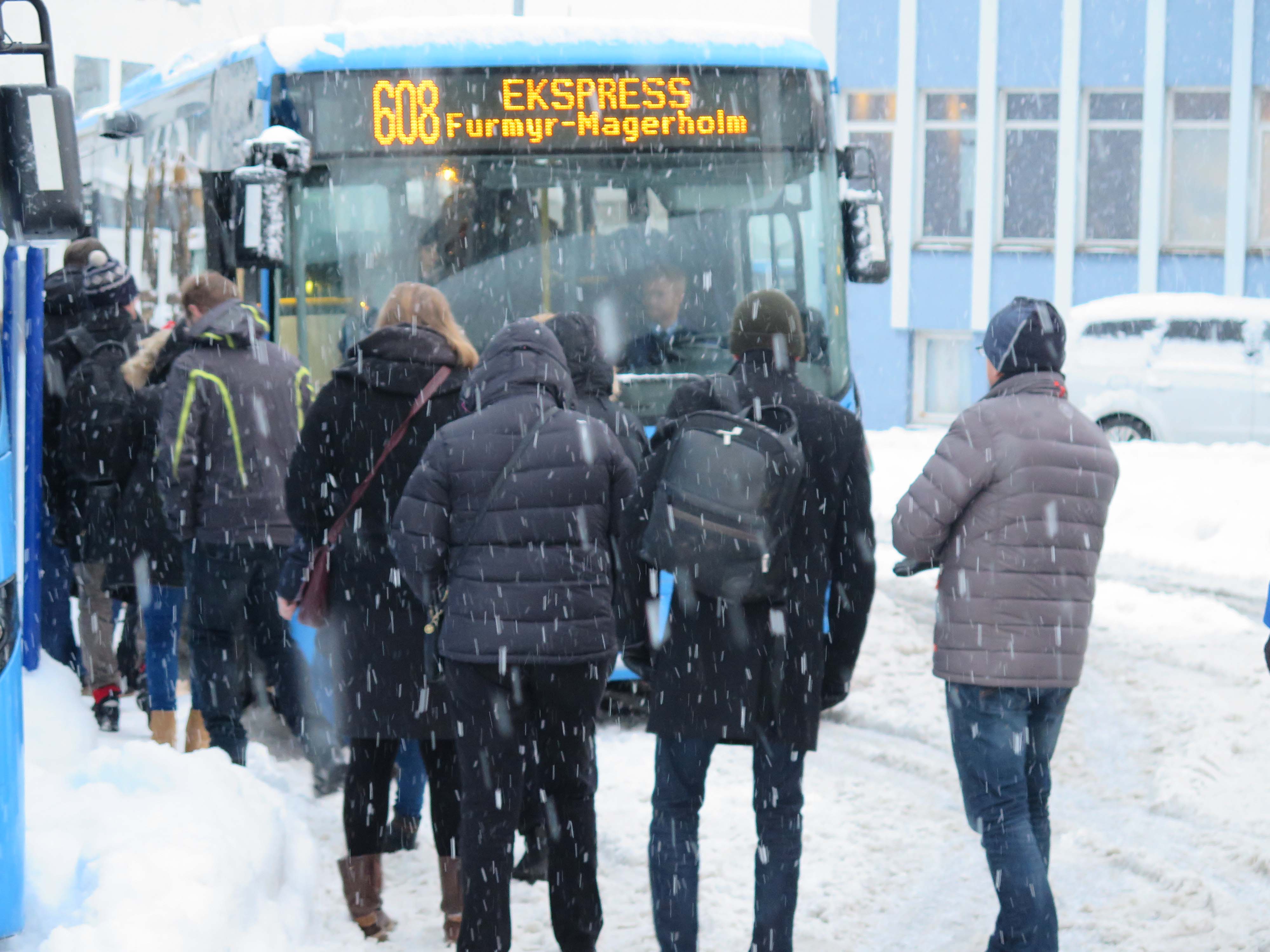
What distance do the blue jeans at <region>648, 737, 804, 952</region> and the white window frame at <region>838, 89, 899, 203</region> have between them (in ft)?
74.2

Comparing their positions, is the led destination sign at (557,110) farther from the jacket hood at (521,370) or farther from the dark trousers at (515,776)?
the dark trousers at (515,776)

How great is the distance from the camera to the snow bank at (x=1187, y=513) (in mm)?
13172

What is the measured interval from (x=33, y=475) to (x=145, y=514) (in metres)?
0.96

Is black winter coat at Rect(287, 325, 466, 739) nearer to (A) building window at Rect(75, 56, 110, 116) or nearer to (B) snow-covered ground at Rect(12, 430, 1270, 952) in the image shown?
(B) snow-covered ground at Rect(12, 430, 1270, 952)

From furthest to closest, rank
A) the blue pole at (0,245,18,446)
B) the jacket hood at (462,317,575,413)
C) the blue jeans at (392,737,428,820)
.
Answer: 1. the blue jeans at (392,737,428,820)
2. the jacket hood at (462,317,575,413)
3. the blue pole at (0,245,18,446)

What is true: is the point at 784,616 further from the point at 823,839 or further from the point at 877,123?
the point at 877,123

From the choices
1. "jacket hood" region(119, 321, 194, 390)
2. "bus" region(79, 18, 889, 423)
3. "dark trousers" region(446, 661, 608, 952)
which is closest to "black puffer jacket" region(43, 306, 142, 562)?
Answer: "jacket hood" region(119, 321, 194, 390)

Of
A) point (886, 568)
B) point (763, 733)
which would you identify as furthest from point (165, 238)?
point (763, 733)

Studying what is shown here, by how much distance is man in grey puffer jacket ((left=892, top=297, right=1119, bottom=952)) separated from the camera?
14.4ft

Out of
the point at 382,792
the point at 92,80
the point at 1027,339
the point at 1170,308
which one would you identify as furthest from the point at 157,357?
the point at 92,80

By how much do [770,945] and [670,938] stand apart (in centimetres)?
27

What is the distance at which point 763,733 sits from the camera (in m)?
4.46

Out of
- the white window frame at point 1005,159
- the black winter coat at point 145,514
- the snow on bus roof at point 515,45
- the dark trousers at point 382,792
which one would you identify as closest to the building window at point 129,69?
the white window frame at point 1005,159

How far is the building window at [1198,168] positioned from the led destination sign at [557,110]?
18.9m
